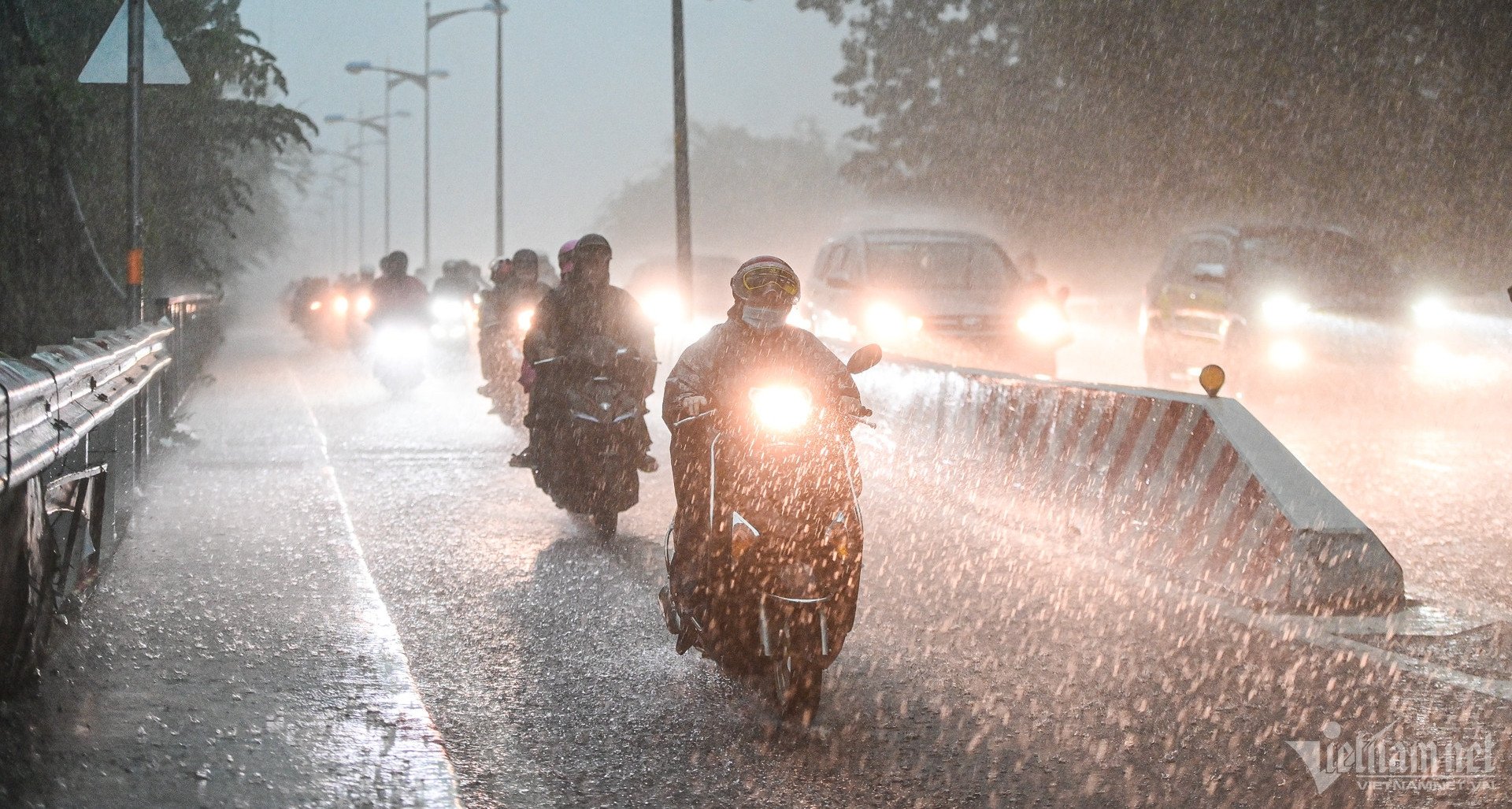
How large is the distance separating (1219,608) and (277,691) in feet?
13.1

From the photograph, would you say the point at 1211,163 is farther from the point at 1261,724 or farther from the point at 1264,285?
the point at 1261,724

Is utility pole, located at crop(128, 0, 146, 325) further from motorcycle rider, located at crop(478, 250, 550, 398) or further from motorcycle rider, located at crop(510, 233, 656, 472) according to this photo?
motorcycle rider, located at crop(510, 233, 656, 472)

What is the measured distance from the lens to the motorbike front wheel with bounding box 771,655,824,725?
5.39 metres

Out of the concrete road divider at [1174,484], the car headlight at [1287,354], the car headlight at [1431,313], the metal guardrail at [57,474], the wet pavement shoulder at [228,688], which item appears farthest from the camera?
the car headlight at [1287,354]

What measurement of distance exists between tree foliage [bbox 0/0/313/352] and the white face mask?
12706 mm

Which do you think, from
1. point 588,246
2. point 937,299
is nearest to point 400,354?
point 937,299

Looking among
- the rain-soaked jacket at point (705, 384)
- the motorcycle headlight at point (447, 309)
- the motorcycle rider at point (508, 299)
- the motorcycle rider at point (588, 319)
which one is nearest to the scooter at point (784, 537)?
the rain-soaked jacket at point (705, 384)

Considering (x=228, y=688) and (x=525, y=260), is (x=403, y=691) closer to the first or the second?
(x=228, y=688)

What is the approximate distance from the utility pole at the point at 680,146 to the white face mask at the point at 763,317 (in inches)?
746

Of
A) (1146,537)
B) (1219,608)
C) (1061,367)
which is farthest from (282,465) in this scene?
(1061,367)

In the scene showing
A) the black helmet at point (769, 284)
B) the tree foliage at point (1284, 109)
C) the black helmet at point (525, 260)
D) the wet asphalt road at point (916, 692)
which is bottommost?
the wet asphalt road at point (916, 692)

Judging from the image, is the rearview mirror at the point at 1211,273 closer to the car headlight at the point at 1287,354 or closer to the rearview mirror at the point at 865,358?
the car headlight at the point at 1287,354

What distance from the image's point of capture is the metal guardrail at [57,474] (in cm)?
529

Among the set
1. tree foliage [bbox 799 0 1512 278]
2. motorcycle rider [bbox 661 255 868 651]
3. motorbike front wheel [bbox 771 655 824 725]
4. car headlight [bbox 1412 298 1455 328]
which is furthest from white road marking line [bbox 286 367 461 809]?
tree foliage [bbox 799 0 1512 278]
